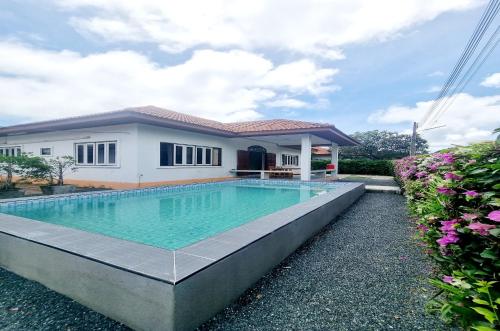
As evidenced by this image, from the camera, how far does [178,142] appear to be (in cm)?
1393

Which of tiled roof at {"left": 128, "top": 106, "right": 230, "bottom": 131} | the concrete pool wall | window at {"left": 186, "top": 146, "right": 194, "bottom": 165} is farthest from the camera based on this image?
window at {"left": 186, "top": 146, "right": 194, "bottom": 165}

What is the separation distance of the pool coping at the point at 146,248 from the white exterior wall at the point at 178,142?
8.44m

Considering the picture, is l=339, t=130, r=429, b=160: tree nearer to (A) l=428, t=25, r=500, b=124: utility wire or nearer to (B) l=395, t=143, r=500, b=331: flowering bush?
(A) l=428, t=25, r=500, b=124: utility wire

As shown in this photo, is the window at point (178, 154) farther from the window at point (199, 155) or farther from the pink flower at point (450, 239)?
the pink flower at point (450, 239)

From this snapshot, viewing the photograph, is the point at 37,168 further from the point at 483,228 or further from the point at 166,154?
the point at 483,228

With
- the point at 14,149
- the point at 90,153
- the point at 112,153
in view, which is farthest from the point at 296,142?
the point at 14,149

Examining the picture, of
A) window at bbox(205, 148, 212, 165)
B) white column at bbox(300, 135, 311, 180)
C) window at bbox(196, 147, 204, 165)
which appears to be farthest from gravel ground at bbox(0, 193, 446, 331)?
window at bbox(205, 148, 212, 165)

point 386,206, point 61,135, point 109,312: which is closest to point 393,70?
point 386,206

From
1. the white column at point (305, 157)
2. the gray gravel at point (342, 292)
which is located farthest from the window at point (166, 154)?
the gray gravel at point (342, 292)

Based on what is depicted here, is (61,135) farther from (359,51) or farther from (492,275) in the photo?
(492,275)

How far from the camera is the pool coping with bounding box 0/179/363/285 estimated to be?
2305mm

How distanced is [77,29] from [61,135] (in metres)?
6.26

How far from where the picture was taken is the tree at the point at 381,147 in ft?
114

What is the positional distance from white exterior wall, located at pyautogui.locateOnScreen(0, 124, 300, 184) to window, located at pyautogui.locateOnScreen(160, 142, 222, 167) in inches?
9.5
